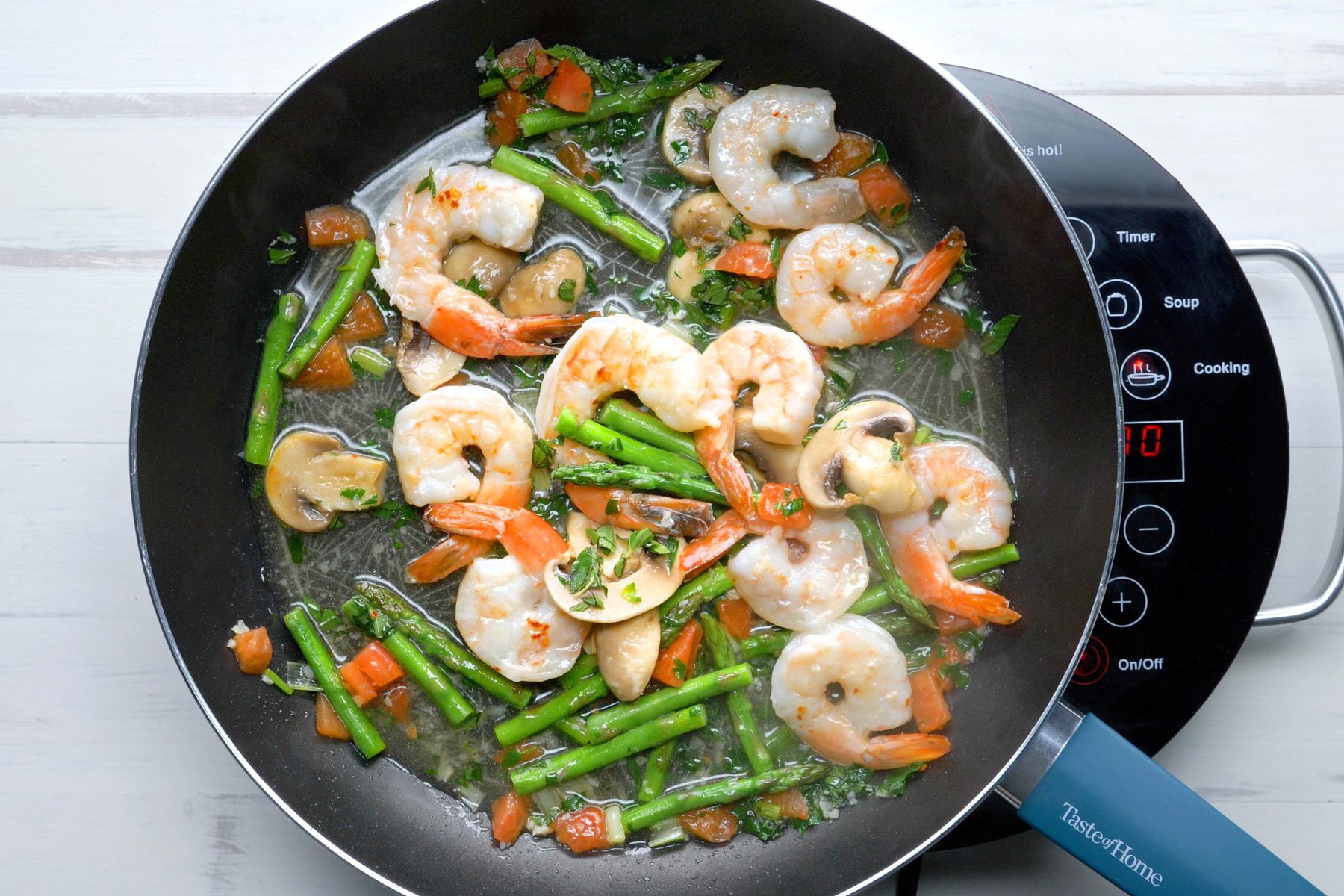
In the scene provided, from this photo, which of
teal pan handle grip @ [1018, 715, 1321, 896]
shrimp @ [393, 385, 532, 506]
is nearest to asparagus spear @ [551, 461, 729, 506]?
shrimp @ [393, 385, 532, 506]

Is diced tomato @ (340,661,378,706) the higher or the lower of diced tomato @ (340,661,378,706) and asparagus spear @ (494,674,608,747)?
the lower

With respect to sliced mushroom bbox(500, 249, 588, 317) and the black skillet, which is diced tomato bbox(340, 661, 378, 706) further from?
sliced mushroom bbox(500, 249, 588, 317)

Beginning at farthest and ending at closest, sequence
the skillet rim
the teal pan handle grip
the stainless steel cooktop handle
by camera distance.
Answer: the stainless steel cooktop handle, the skillet rim, the teal pan handle grip

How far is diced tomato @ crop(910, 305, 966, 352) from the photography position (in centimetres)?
272

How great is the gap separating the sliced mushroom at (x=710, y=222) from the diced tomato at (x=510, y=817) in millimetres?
1751

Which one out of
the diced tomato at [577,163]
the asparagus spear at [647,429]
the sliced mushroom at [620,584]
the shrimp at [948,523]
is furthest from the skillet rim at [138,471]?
the asparagus spear at [647,429]

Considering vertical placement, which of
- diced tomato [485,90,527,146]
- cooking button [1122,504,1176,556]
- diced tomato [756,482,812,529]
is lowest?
diced tomato [756,482,812,529]

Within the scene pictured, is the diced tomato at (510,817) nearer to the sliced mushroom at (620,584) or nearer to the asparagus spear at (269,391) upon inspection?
the sliced mushroom at (620,584)

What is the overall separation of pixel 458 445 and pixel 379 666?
2.37 feet

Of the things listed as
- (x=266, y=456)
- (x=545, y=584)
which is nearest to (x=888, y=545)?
(x=545, y=584)

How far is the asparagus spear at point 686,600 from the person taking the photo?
103 inches

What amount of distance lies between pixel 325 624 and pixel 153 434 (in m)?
0.73

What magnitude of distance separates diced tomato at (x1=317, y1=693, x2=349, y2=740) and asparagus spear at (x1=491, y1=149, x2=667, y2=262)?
1.64m

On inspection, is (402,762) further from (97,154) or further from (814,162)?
(814,162)
